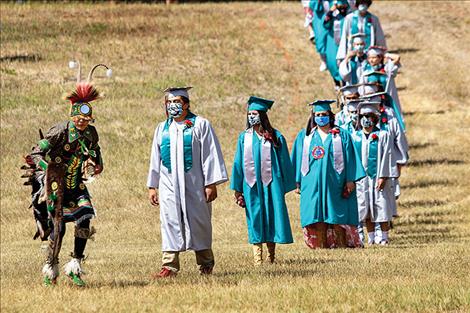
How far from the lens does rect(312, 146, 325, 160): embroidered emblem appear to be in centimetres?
1739

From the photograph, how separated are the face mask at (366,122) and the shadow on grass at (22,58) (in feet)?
52.9

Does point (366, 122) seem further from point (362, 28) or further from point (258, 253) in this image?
point (362, 28)

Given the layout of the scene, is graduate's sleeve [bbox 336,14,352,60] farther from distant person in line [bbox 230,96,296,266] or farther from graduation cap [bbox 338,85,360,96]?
distant person in line [bbox 230,96,296,266]

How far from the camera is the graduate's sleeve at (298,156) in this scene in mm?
17578

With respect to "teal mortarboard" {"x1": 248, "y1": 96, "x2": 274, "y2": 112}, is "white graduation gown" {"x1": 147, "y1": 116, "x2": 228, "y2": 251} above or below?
below

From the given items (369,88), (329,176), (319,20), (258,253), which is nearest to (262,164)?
(258,253)

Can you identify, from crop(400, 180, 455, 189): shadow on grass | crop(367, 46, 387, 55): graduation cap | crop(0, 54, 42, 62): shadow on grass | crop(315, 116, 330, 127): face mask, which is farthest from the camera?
crop(0, 54, 42, 62): shadow on grass

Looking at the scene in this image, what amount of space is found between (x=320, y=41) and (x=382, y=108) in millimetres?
6785

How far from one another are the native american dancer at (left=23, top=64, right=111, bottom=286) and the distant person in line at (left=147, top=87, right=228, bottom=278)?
0.97 meters

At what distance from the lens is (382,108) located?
19.5m

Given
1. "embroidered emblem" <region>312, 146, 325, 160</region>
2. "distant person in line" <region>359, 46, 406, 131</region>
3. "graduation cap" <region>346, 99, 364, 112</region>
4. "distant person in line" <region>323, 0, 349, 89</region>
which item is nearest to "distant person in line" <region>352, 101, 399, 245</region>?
"graduation cap" <region>346, 99, 364, 112</region>

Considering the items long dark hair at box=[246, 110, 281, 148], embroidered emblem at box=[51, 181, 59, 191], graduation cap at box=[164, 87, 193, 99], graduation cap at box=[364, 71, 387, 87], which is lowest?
embroidered emblem at box=[51, 181, 59, 191]

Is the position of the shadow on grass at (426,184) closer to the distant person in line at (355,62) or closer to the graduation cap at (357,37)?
the distant person in line at (355,62)

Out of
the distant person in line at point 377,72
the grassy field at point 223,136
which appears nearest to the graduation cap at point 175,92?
the grassy field at point 223,136
